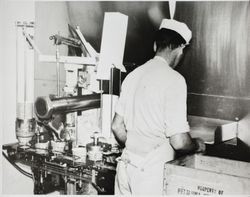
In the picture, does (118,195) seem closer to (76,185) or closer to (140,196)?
(140,196)

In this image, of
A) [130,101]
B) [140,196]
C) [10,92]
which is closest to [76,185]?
[140,196]

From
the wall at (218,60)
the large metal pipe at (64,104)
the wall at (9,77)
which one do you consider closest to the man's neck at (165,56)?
the wall at (218,60)

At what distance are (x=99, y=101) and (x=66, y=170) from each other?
1.60ft

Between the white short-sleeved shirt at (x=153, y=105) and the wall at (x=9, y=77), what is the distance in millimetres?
847

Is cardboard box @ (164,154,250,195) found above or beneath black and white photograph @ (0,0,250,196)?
beneath

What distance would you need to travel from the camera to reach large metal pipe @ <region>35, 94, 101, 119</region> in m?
1.88

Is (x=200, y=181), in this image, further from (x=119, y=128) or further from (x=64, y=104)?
(x=64, y=104)

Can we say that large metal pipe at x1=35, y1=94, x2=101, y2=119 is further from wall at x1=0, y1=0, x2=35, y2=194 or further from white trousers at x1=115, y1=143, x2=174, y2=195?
white trousers at x1=115, y1=143, x2=174, y2=195

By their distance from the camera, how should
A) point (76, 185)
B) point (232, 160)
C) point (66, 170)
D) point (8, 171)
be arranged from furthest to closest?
point (8, 171)
point (76, 185)
point (66, 170)
point (232, 160)

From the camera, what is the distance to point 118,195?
5.69 ft

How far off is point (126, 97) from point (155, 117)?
0.21 metres

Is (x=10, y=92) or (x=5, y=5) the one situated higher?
(x=5, y=5)

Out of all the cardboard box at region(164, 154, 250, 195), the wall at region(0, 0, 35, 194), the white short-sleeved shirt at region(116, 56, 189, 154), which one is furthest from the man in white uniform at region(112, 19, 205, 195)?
the wall at region(0, 0, 35, 194)

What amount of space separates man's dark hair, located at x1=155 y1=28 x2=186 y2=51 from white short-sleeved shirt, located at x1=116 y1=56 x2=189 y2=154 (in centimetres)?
7
